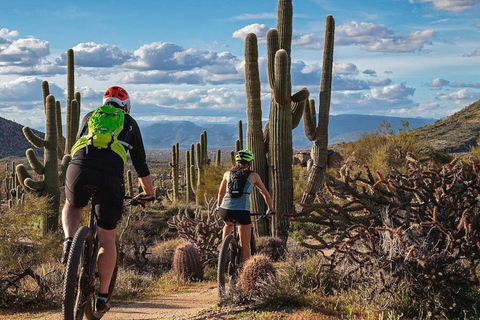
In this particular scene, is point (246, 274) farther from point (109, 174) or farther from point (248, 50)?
point (248, 50)

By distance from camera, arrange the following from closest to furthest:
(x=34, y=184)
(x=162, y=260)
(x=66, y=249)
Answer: (x=66, y=249), (x=162, y=260), (x=34, y=184)

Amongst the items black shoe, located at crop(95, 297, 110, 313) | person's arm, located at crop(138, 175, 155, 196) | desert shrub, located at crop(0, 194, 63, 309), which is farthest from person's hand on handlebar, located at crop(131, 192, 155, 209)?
desert shrub, located at crop(0, 194, 63, 309)

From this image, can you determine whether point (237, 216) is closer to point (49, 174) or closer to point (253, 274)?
point (253, 274)

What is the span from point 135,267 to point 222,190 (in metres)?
5.33

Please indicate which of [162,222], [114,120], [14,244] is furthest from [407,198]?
[162,222]

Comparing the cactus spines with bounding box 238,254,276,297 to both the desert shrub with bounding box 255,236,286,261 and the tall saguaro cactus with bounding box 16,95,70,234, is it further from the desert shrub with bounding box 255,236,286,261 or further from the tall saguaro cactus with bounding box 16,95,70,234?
the tall saguaro cactus with bounding box 16,95,70,234

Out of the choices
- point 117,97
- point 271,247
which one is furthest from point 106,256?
point 271,247

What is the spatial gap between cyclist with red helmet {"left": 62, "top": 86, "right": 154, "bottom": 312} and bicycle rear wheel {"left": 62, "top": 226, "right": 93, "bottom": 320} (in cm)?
15

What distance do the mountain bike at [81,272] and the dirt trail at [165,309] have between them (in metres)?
1.75

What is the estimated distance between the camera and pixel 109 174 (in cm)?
571

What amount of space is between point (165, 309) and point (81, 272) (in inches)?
112

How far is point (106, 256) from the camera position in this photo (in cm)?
595

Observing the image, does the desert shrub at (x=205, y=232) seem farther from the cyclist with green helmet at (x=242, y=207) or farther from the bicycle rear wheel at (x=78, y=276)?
the bicycle rear wheel at (x=78, y=276)

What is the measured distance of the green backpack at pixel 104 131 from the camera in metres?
5.77
